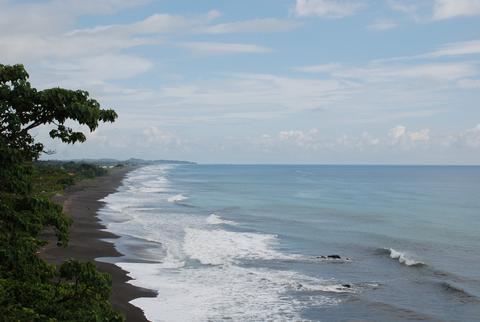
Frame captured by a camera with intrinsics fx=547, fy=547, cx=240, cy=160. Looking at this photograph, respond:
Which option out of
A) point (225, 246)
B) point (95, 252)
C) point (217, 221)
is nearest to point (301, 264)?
point (225, 246)

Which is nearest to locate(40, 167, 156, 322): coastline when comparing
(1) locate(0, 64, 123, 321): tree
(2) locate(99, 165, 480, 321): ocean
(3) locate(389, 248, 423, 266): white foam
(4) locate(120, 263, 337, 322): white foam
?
(4) locate(120, 263, 337, 322): white foam

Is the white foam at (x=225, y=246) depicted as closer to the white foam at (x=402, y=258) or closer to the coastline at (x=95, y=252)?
the coastline at (x=95, y=252)

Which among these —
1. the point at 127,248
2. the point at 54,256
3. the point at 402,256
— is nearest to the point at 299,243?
the point at 402,256

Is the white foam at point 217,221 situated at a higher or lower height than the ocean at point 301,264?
lower

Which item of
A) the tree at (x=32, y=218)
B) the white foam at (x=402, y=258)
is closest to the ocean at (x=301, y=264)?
the white foam at (x=402, y=258)

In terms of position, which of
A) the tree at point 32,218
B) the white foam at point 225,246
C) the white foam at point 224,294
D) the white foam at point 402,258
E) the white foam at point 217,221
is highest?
the tree at point 32,218

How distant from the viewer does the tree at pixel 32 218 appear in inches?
399

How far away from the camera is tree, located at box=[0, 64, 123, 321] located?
10141 mm

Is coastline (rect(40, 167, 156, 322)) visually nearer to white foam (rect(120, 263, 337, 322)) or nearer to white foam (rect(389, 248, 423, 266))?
white foam (rect(120, 263, 337, 322))

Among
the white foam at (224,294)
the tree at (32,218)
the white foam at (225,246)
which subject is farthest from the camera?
the white foam at (225,246)

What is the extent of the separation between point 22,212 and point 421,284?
75.6ft

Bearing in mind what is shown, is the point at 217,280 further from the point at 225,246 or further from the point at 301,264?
the point at 225,246

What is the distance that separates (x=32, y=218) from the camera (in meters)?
11.5

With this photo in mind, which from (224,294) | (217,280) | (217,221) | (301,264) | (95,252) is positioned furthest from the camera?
(217,221)
